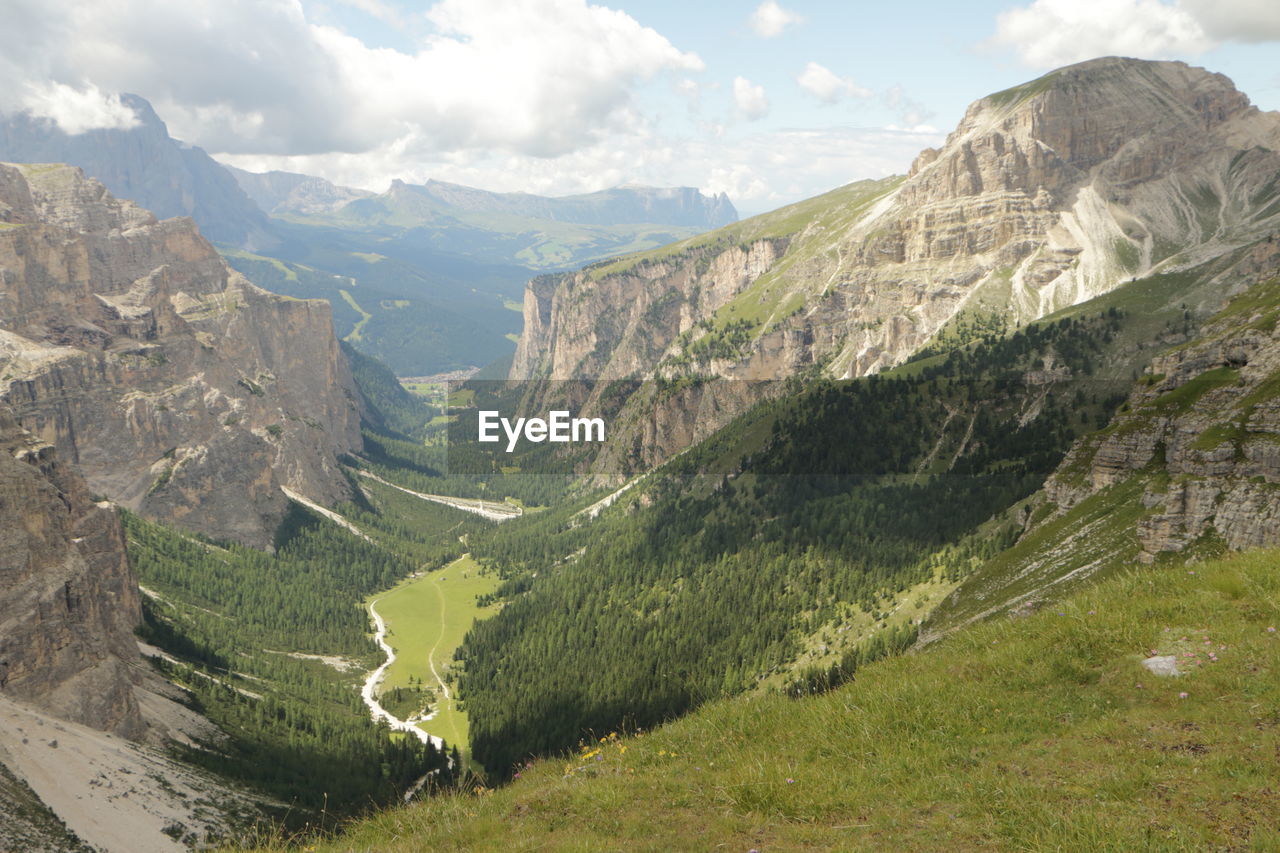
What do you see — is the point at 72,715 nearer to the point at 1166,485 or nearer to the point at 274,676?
the point at 274,676

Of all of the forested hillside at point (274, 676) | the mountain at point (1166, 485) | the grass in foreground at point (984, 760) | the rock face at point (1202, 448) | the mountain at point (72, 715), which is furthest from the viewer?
the forested hillside at point (274, 676)

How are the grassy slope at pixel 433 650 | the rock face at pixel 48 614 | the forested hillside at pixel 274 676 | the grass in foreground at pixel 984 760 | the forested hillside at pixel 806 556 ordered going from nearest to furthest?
1. the grass in foreground at pixel 984 760
2. the rock face at pixel 48 614
3. the forested hillside at pixel 274 676
4. the forested hillside at pixel 806 556
5. the grassy slope at pixel 433 650

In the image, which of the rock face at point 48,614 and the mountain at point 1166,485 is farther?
the rock face at point 48,614

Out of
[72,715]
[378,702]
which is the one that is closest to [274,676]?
[378,702]

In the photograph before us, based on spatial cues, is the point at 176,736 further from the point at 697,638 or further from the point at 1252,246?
the point at 1252,246

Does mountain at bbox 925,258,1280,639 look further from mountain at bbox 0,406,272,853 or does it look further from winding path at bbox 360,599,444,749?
→ winding path at bbox 360,599,444,749

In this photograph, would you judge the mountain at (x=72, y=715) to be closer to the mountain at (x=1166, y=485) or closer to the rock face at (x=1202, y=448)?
the mountain at (x=1166, y=485)

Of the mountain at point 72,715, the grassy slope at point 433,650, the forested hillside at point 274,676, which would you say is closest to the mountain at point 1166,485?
the forested hillside at point 274,676

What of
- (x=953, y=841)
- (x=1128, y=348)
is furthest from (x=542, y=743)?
(x=1128, y=348)

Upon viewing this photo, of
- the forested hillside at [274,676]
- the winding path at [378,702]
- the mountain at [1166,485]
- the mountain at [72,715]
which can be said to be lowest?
the winding path at [378,702]
